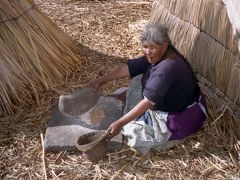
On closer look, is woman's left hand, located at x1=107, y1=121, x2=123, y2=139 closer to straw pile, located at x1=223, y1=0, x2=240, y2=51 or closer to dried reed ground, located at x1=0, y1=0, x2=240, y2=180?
dried reed ground, located at x1=0, y1=0, x2=240, y2=180

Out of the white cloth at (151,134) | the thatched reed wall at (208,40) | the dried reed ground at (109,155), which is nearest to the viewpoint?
the dried reed ground at (109,155)

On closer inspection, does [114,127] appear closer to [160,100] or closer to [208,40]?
[160,100]

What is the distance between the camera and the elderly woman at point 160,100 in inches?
113

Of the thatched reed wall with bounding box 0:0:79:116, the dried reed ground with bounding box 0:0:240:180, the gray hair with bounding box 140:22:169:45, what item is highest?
the gray hair with bounding box 140:22:169:45

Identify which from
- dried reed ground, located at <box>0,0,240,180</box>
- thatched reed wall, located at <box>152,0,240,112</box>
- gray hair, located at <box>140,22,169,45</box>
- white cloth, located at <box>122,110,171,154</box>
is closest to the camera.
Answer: gray hair, located at <box>140,22,169,45</box>

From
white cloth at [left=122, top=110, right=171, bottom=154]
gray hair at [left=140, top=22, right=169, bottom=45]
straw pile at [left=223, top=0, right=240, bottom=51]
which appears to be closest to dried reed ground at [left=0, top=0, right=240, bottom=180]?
white cloth at [left=122, top=110, right=171, bottom=154]

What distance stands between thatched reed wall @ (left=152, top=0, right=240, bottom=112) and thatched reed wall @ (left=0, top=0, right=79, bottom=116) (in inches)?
42.6

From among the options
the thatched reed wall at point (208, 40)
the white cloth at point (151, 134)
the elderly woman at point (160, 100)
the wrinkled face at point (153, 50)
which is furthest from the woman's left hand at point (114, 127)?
the thatched reed wall at point (208, 40)

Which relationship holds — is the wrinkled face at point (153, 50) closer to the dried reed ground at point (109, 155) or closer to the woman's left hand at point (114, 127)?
the woman's left hand at point (114, 127)

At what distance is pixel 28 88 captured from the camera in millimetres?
3742

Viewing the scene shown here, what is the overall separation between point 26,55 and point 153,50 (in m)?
1.36

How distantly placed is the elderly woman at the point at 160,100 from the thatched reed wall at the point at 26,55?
0.73 m

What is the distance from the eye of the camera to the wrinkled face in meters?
2.88

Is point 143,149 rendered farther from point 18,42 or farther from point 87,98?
point 18,42
